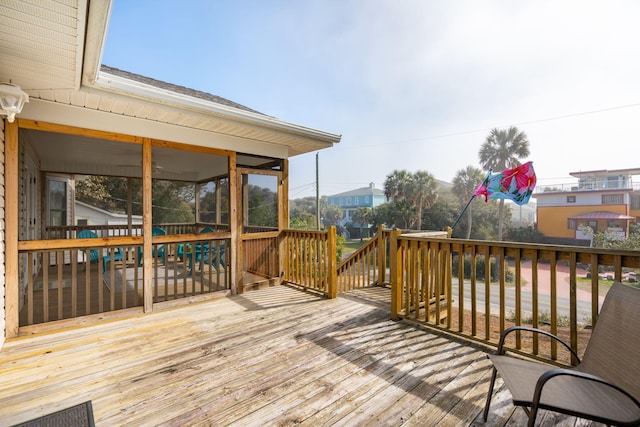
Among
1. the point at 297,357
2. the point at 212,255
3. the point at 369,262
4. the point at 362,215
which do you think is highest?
the point at 362,215

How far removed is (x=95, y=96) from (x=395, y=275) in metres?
3.93

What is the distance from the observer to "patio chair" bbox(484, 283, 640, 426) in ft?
4.06

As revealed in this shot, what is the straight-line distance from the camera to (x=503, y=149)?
78.4 ft

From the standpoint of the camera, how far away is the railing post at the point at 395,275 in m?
3.46

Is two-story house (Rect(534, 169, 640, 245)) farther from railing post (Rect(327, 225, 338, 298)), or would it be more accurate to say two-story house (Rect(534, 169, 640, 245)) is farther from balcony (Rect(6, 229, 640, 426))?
balcony (Rect(6, 229, 640, 426))

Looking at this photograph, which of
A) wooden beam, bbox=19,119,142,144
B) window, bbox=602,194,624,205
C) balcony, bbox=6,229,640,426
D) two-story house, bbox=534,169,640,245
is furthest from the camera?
window, bbox=602,194,624,205

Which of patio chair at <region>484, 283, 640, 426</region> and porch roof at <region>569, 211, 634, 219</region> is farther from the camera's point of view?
porch roof at <region>569, 211, 634, 219</region>

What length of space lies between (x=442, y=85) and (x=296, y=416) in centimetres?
2023

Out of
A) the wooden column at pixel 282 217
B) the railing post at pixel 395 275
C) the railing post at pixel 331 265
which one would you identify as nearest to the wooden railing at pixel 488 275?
the railing post at pixel 395 275

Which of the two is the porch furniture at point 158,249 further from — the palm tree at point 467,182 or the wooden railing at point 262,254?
the palm tree at point 467,182

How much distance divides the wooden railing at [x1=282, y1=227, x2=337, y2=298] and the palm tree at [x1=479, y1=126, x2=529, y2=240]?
24.5m

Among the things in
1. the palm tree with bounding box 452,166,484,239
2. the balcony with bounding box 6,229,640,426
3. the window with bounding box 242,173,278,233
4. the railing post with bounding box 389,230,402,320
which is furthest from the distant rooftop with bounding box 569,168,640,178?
the window with bounding box 242,173,278,233

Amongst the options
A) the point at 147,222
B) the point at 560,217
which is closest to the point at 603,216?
the point at 560,217

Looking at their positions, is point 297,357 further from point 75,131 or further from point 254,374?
point 75,131
